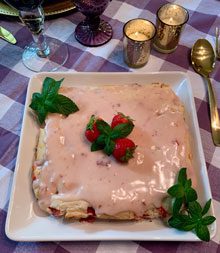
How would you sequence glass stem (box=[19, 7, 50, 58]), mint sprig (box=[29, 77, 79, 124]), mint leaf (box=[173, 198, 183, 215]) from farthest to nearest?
1. glass stem (box=[19, 7, 50, 58])
2. mint sprig (box=[29, 77, 79, 124])
3. mint leaf (box=[173, 198, 183, 215])

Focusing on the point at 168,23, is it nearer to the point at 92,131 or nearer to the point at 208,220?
the point at 92,131

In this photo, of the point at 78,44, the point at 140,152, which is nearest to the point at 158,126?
the point at 140,152

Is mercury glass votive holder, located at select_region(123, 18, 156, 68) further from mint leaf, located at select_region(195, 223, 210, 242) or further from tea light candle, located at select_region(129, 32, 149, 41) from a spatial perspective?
mint leaf, located at select_region(195, 223, 210, 242)

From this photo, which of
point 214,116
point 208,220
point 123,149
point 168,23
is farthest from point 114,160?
point 168,23

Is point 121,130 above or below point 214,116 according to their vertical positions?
above

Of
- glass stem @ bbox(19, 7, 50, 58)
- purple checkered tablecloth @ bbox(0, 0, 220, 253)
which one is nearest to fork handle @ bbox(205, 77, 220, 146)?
purple checkered tablecloth @ bbox(0, 0, 220, 253)

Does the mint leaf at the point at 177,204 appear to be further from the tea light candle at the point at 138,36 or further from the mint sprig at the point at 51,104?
the tea light candle at the point at 138,36

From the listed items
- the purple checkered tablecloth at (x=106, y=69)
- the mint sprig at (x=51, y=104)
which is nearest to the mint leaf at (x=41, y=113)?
the mint sprig at (x=51, y=104)
